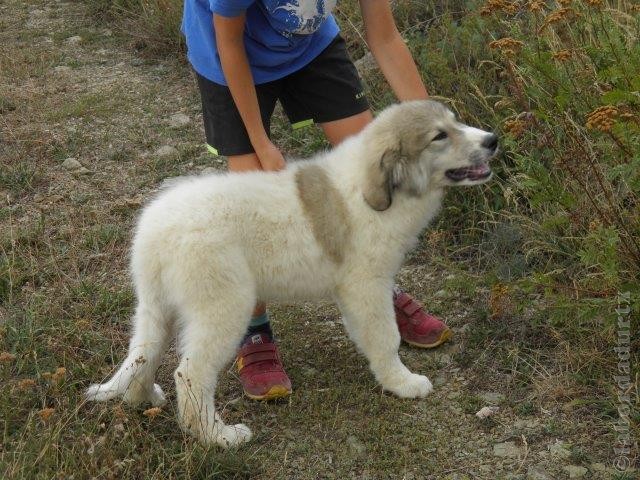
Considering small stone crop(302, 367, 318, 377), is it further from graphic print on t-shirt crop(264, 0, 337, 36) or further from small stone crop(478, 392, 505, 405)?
graphic print on t-shirt crop(264, 0, 337, 36)

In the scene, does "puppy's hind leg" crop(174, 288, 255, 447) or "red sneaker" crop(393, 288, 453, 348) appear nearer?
"puppy's hind leg" crop(174, 288, 255, 447)

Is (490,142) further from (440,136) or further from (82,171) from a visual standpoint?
(82,171)

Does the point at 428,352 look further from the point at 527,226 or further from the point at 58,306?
the point at 58,306

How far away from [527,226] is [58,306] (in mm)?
2519

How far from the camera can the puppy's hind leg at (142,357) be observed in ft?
11.3

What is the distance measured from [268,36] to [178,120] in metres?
3.16

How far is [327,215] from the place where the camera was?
3.62 m

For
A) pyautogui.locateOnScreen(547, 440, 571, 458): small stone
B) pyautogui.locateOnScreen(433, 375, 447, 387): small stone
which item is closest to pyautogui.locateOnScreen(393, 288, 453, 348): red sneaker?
pyautogui.locateOnScreen(433, 375, 447, 387): small stone

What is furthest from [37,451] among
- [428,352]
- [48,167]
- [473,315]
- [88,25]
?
[88,25]

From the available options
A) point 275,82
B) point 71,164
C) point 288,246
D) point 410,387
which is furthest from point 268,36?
point 71,164

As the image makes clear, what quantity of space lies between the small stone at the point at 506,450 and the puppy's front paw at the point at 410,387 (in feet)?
1.52

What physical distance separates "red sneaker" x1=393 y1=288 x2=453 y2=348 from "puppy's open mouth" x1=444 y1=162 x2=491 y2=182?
0.83m

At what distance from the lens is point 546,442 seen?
131 inches

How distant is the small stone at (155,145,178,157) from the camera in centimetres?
631
